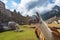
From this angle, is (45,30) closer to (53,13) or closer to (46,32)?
(46,32)

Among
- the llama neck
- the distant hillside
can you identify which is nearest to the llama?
the llama neck

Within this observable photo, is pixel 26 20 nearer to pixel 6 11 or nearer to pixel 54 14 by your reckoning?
pixel 6 11

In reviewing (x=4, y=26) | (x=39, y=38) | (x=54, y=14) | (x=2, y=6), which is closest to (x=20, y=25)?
(x=4, y=26)

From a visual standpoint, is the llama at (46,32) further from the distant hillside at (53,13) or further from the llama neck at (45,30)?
the distant hillside at (53,13)

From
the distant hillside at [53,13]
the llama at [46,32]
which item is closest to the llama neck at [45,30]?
the llama at [46,32]

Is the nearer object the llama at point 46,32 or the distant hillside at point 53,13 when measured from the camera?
the llama at point 46,32

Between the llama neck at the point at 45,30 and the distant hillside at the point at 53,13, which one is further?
the distant hillside at the point at 53,13

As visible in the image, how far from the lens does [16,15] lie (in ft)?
12.8

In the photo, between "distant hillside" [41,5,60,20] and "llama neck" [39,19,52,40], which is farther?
"distant hillside" [41,5,60,20]

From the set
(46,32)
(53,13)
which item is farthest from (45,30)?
(53,13)

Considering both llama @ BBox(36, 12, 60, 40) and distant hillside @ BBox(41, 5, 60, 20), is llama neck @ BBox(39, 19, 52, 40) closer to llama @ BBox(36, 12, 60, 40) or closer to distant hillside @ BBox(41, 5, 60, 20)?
llama @ BBox(36, 12, 60, 40)

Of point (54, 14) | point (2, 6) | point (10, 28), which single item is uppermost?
point (2, 6)

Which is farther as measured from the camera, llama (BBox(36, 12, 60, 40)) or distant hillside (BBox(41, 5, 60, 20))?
distant hillside (BBox(41, 5, 60, 20))

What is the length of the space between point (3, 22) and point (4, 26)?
0.37ft
